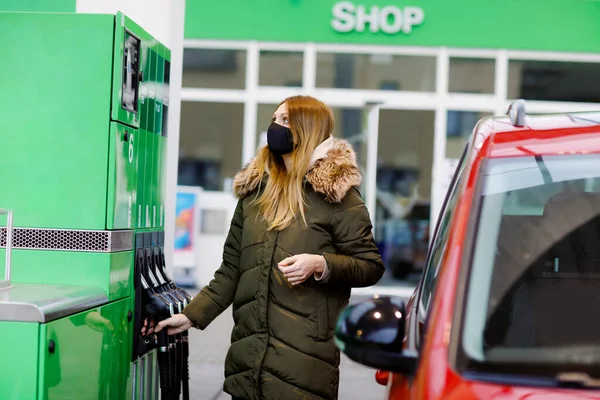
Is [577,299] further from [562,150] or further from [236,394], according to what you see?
[236,394]

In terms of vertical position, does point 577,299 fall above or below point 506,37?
below

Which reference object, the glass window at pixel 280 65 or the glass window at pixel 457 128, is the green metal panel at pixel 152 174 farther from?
the glass window at pixel 457 128

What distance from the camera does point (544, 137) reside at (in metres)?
2.35

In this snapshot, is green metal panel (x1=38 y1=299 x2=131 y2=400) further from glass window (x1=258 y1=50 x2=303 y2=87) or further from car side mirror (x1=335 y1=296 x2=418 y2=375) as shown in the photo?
glass window (x1=258 y1=50 x2=303 y2=87)

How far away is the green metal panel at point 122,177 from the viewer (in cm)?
386

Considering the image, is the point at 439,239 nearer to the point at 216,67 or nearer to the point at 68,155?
the point at 68,155

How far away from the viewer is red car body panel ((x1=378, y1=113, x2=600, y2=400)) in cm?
→ 182

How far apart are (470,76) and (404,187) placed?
182 centimetres

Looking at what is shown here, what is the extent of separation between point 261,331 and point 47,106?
1336 millimetres

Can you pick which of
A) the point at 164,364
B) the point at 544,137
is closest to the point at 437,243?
the point at 544,137

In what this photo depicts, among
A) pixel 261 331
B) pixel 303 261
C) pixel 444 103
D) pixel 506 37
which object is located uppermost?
pixel 506 37

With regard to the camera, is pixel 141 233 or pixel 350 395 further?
pixel 350 395

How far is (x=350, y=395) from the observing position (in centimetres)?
693

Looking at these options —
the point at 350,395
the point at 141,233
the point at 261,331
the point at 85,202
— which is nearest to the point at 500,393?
the point at 261,331
